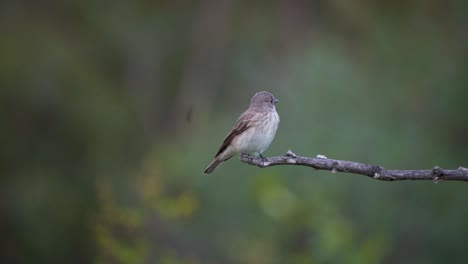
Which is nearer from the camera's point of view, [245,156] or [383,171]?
[383,171]

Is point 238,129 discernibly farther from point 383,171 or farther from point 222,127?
point 222,127

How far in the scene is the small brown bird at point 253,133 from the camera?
979cm

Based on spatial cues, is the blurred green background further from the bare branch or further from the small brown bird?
the bare branch

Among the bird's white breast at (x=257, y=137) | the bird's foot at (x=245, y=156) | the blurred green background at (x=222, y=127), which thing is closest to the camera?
the bird's foot at (x=245, y=156)

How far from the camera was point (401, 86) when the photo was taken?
1780cm

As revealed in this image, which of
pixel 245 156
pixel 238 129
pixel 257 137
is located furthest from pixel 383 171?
pixel 238 129

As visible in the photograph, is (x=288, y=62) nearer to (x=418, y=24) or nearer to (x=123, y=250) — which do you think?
(x=418, y=24)

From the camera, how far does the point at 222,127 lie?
55.9 feet

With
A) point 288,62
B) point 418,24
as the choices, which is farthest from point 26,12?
point 418,24

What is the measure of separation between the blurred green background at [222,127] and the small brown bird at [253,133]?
1.55 meters

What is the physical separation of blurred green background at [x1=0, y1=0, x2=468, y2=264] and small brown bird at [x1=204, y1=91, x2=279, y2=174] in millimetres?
1551

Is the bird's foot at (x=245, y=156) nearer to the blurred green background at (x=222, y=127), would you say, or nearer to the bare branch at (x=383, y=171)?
the blurred green background at (x=222, y=127)

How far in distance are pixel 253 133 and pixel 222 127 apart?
722 cm

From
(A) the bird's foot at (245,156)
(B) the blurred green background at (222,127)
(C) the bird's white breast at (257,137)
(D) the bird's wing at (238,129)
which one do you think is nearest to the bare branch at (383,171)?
(A) the bird's foot at (245,156)
